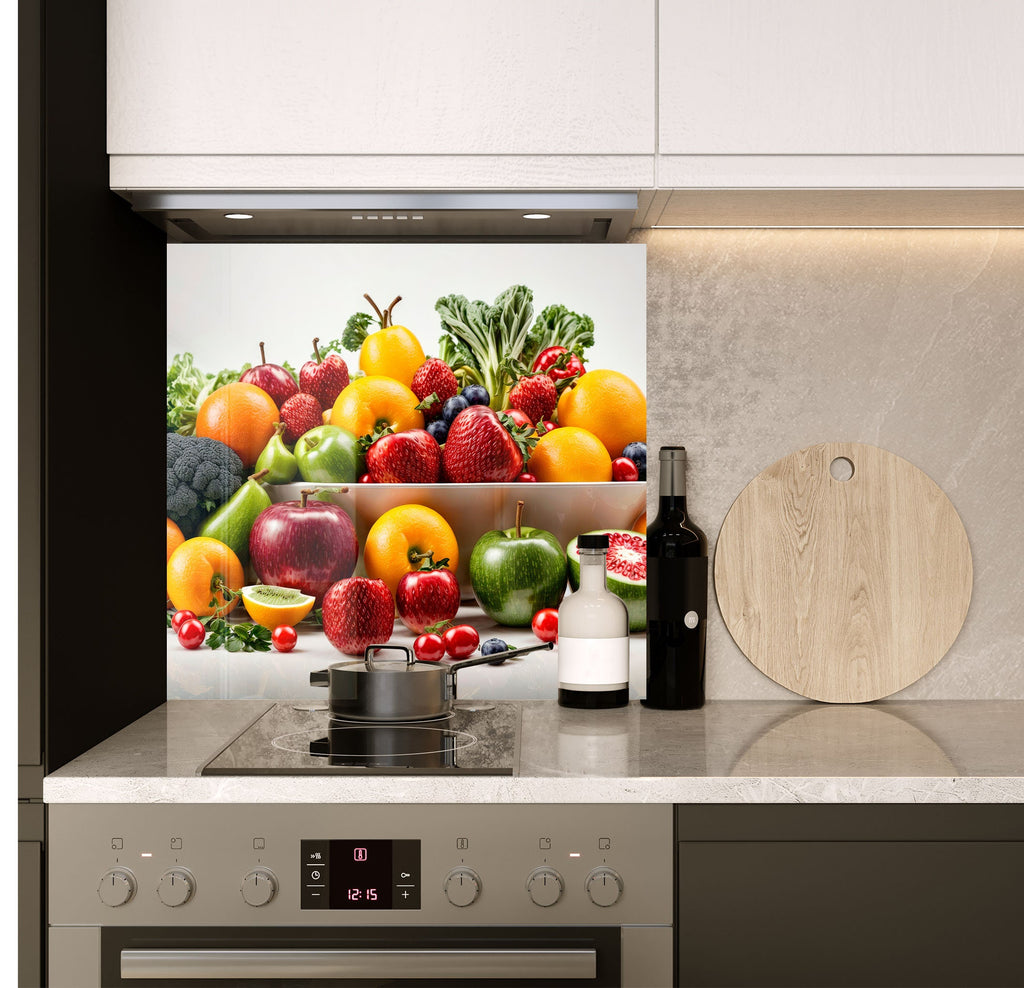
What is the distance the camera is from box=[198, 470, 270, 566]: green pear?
73.3 inches

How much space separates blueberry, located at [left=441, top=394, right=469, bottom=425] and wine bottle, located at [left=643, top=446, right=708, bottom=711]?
44 centimetres

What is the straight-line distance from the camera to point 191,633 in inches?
72.5

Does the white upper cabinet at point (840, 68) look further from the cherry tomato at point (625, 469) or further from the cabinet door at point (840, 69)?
the cherry tomato at point (625, 469)

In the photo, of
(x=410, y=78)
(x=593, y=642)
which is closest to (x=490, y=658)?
(x=593, y=642)

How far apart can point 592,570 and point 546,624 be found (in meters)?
0.19

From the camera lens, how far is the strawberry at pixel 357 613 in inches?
73.0

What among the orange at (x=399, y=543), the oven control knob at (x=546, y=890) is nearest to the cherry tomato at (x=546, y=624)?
the orange at (x=399, y=543)

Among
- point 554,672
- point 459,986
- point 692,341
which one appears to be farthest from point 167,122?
point 459,986

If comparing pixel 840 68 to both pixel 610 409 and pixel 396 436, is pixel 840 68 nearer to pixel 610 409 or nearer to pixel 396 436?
pixel 610 409

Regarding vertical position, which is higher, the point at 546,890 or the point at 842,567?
the point at 842,567

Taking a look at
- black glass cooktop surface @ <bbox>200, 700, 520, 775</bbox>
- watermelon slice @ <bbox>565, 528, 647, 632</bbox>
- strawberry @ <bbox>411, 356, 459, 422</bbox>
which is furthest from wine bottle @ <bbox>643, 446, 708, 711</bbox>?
strawberry @ <bbox>411, 356, 459, 422</bbox>

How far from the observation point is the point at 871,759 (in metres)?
1.38

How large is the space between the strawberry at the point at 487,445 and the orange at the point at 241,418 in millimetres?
330

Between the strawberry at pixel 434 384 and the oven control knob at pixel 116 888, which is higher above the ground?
the strawberry at pixel 434 384
